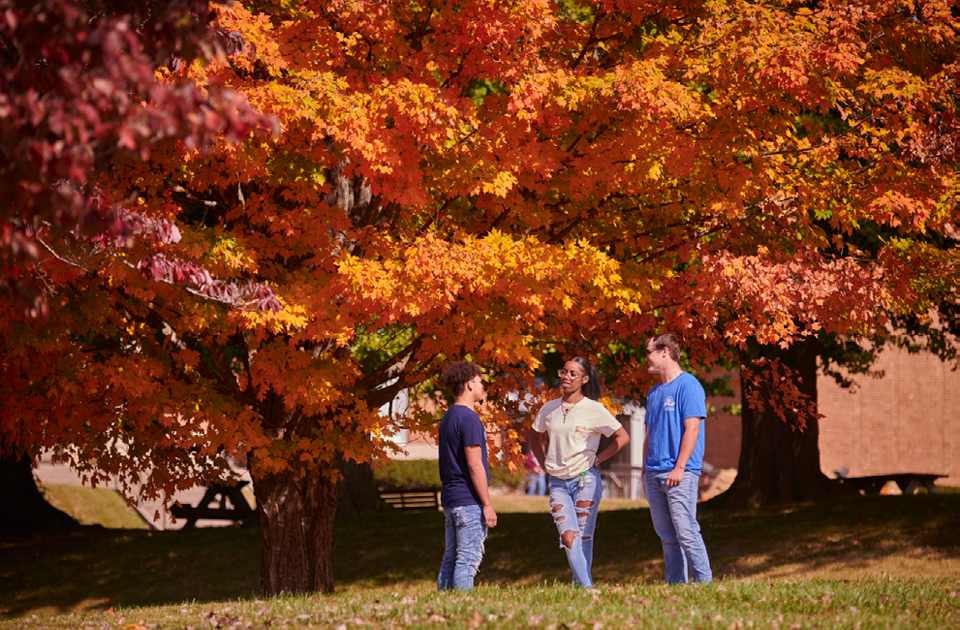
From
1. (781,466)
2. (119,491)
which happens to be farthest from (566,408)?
(119,491)

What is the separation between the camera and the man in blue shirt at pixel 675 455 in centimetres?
636

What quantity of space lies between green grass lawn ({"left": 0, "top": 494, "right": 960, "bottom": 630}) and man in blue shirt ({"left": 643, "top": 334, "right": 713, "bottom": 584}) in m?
0.33

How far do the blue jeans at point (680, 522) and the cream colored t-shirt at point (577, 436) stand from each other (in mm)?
441

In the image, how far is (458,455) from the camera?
621 cm

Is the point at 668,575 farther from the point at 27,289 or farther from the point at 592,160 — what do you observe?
the point at 27,289

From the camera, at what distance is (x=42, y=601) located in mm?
15203

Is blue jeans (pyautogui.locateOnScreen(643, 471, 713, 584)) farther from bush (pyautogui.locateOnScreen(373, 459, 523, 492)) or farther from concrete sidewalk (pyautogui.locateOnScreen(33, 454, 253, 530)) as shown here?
bush (pyautogui.locateOnScreen(373, 459, 523, 492))

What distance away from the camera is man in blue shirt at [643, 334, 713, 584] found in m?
6.36

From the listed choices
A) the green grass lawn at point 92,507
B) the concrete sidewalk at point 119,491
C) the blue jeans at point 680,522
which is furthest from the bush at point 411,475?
the blue jeans at point 680,522

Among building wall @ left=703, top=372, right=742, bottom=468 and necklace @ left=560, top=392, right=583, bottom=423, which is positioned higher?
necklace @ left=560, top=392, right=583, bottom=423

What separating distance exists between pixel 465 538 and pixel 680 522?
4.82 ft

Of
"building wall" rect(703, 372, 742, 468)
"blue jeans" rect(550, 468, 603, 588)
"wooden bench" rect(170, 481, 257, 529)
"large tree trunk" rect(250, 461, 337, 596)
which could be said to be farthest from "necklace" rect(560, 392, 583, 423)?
"building wall" rect(703, 372, 742, 468)

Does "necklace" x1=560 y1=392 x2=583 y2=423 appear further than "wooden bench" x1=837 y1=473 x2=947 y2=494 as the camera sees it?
No

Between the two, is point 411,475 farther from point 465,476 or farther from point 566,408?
point 465,476
